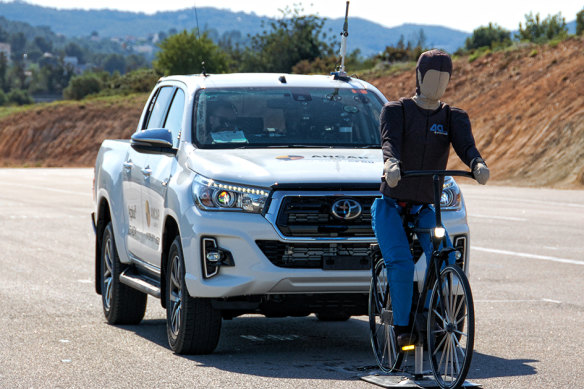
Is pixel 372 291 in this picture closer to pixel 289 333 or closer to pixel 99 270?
pixel 289 333

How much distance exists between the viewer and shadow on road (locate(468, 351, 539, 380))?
714cm

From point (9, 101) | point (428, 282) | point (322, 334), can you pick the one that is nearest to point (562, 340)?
point (322, 334)

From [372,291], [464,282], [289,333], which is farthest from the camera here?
[289,333]

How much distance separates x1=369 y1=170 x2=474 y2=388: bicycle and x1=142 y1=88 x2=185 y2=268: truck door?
202 cm

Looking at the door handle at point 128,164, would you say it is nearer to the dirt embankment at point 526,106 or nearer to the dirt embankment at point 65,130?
the dirt embankment at point 526,106

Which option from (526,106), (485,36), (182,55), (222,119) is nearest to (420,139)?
(222,119)

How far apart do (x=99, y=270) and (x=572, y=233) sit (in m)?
9.92

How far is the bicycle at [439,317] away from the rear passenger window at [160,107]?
10.7 ft

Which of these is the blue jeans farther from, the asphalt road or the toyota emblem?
the toyota emblem

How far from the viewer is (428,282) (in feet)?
21.0

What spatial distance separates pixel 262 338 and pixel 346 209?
1.77 meters

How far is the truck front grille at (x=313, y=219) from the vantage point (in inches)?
289

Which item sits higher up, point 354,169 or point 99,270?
point 354,169

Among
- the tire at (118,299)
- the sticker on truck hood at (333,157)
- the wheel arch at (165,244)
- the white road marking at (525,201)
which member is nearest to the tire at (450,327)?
the sticker on truck hood at (333,157)
